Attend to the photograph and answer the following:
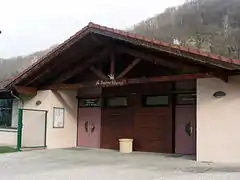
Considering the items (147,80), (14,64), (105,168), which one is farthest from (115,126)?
(14,64)

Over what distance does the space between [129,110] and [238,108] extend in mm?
5290

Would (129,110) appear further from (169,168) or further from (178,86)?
(169,168)

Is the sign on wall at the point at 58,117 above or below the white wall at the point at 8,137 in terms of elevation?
above

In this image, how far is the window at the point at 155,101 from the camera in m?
14.5

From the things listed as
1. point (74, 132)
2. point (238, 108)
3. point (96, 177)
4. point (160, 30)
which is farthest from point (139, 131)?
point (160, 30)

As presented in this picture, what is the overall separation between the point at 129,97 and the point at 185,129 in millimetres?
2831

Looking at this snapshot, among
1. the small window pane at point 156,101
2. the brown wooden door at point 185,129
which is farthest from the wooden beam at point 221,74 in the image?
the small window pane at point 156,101

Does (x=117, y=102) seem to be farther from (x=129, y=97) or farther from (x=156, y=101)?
(x=156, y=101)

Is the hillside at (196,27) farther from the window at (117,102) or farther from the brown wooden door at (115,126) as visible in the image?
the brown wooden door at (115,126)

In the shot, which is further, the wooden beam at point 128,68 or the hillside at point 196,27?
the hillside at point 196,27

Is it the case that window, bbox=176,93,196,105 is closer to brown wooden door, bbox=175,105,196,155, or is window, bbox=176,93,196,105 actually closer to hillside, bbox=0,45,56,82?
brown wooden door, bbox=175,105,196,155

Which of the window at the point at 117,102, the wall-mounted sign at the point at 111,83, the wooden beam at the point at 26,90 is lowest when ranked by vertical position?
the window at the point at 117,102

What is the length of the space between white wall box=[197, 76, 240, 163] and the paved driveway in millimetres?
668

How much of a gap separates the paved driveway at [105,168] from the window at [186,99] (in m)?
2.26
